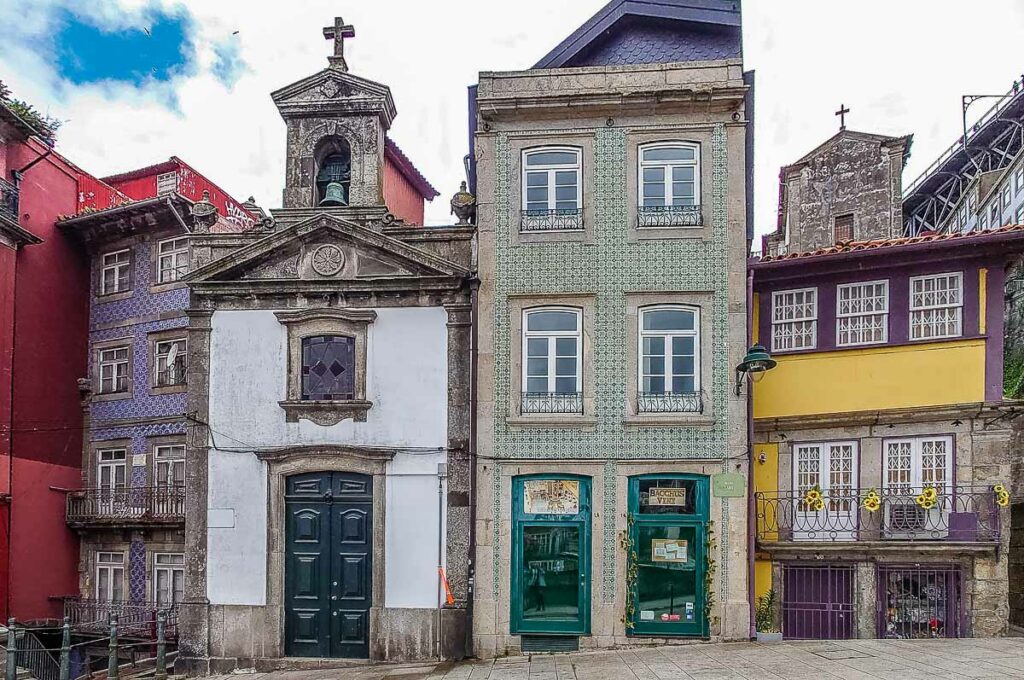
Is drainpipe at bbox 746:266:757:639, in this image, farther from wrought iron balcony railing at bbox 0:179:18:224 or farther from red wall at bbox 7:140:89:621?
wrought iron balcony railing at bbox 0:179:18:224

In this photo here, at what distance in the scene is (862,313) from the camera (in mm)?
14742

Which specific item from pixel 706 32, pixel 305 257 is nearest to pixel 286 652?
pixel 305 257

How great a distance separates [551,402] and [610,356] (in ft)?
3.90

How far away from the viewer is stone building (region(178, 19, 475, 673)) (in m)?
14.1

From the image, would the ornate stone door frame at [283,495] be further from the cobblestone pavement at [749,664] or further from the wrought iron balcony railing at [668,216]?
the wrought iron balcony railing at [668,216]

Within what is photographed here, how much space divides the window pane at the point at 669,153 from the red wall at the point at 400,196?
5068mm

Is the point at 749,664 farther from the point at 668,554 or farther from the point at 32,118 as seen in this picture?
the point at 32,118

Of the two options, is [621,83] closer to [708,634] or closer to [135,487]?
[708,634]

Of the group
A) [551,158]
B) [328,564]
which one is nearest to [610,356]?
[551,158]

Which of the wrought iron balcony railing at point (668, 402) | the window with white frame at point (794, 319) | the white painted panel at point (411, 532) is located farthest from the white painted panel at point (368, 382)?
the window with white frame at point (794, 319)

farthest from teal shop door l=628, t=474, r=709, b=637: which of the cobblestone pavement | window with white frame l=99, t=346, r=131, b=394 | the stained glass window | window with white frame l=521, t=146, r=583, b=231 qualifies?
window with white frame l=99, t=346, r=131, b=394

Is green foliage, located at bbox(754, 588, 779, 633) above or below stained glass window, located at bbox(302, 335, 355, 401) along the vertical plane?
below

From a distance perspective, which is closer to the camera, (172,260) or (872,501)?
(872,501)

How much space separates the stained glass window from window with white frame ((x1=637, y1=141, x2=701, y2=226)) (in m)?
5.27
